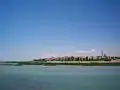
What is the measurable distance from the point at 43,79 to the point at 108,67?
83 cm

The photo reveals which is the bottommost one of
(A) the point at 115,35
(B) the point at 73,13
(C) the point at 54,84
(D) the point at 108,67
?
(C) the point at 54,84

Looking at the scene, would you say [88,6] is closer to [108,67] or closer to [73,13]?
[73,13]

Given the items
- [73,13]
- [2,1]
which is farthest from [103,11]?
[2,1]

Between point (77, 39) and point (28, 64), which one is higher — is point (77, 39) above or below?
above

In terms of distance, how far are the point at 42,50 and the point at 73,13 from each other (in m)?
0.58

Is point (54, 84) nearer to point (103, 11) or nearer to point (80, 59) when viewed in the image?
point (80, 59)

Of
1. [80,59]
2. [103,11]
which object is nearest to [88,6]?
[103,11]

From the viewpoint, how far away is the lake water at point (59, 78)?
8.78 ft

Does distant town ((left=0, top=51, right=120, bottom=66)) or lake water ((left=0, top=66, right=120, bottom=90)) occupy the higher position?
distant town ((left=0, top=51, right=120, bottom=66))

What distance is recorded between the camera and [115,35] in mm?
2660

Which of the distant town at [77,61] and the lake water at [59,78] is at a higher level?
the distant town at [77,61]

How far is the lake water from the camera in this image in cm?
268

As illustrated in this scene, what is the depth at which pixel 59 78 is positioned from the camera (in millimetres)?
2693

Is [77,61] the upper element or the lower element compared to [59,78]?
upper
